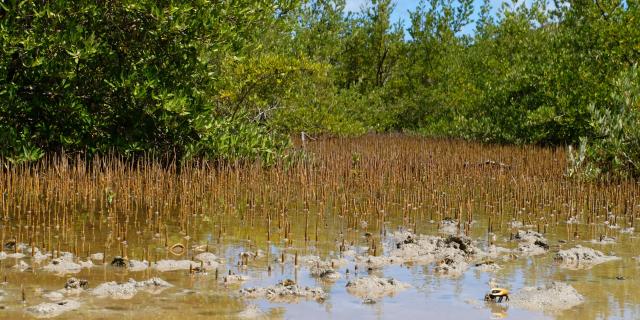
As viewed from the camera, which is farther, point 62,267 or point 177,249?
point 177,249

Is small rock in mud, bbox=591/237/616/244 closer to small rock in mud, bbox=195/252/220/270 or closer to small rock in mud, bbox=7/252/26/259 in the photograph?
small rock in mud, bbox=195/252/220/270

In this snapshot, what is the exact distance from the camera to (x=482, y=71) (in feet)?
75.9

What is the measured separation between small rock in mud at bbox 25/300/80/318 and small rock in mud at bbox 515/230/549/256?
4.24 meters

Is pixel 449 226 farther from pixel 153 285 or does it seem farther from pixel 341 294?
pixel 153 285

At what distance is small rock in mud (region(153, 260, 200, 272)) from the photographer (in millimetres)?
6270

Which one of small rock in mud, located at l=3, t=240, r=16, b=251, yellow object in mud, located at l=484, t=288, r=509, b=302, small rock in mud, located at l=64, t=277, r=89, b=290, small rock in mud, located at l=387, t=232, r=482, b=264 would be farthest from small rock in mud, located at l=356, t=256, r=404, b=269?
small rock in mud, located at l=3, t=240, r=16, b=251

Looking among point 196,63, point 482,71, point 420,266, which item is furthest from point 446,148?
point 420,266

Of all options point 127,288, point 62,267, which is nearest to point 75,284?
point 127,288

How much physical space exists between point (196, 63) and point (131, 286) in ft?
20.3

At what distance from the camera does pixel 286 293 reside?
18.1 feet

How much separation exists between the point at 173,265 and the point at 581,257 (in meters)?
3.67

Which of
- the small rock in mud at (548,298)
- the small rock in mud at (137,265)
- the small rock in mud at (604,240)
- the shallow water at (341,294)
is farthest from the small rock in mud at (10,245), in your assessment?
the small rock in mud at (604,240)

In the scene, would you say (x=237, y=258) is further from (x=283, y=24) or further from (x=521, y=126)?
(x=521, y=126)

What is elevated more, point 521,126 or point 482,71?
point 482,71
